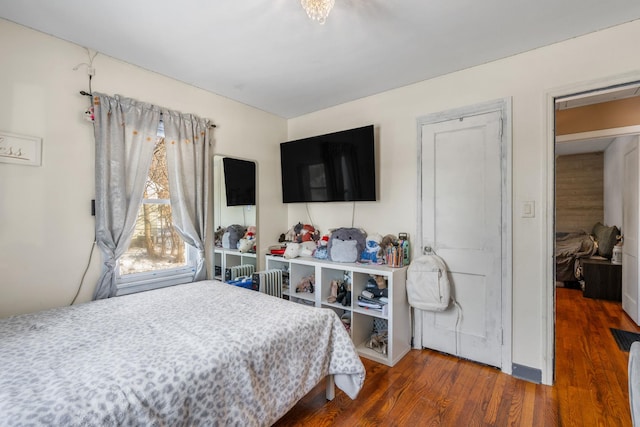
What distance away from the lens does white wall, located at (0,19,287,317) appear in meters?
1.74

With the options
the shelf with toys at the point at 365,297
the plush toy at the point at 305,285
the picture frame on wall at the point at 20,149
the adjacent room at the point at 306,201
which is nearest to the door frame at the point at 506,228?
the adjacent room at the point at 306,201

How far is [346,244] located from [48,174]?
227 centimetres

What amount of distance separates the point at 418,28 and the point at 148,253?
2.60m

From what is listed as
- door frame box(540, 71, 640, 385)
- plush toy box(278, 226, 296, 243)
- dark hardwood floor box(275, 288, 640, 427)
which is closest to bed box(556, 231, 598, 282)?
dark hardwood floor box(275, 288, 640, 427)

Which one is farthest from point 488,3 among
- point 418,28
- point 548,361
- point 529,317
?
point 548,361

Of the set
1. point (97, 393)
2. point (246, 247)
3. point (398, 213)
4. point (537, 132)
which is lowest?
point (97, 393)

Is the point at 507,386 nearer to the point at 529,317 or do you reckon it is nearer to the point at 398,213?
the point at 529,317

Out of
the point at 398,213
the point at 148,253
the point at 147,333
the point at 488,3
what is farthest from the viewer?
the point at 398,213

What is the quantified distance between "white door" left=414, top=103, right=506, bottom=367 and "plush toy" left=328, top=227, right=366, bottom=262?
0.59 metres

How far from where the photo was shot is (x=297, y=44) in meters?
2.02

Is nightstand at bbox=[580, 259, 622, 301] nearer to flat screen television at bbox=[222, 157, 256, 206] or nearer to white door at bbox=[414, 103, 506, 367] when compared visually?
white door at bbox=[414, 103, 506, 367]

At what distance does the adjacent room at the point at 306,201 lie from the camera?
1.46 meters

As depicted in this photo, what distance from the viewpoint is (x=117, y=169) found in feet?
6.89

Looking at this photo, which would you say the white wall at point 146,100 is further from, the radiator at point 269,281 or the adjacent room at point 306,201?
the radiator at point 269,281
